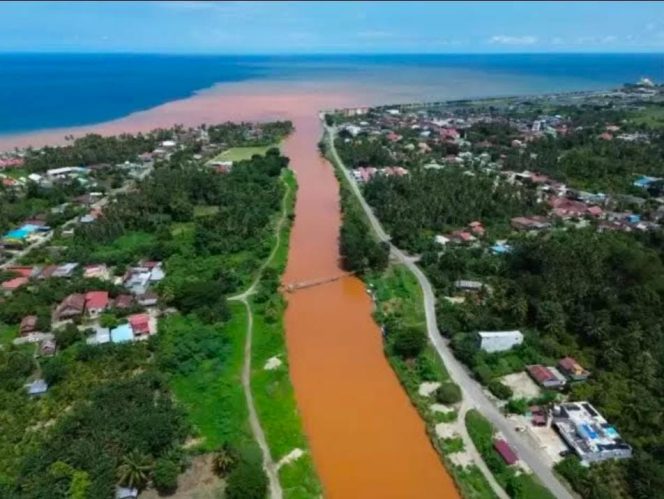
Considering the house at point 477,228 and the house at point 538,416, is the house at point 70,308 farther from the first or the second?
the house at point 477,228

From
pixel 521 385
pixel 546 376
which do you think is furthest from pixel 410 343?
pixel 546 376

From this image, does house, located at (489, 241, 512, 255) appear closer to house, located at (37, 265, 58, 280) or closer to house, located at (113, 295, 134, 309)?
house, located at (113, 295, 134, 309)

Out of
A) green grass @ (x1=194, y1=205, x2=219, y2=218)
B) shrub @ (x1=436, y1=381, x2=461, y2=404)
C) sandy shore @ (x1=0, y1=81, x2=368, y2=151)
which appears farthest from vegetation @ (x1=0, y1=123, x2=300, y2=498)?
sandy shore @ (x1=0, y1=81, x2=368, y2=151)

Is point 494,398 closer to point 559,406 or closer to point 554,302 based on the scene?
point 559,406

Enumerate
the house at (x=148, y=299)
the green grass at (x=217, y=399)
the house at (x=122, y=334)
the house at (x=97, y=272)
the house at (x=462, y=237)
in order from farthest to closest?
the house at (x=462, y=237) → the house at (x=97, y=272) → the house at (x=148, y=299) → the house at (x=122, y=334) → the green grass at (x=217, y=399)

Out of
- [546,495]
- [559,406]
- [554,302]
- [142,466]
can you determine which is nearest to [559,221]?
[554,302]

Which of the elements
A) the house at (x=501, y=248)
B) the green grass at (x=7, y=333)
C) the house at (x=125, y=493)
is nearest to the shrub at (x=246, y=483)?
the house at (x=125, y=493)
